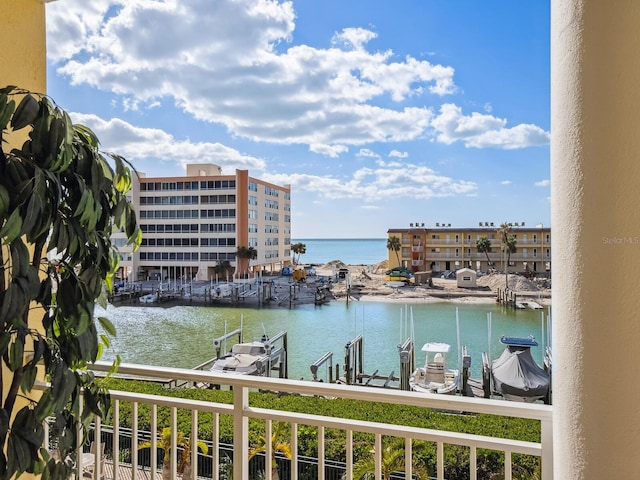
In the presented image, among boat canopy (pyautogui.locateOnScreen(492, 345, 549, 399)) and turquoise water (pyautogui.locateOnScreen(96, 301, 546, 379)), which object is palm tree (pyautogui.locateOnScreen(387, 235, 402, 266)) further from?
boat canopy (pyautogui.locateOnScreen(492, 345, 549, 399))

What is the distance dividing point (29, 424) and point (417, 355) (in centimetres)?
1186

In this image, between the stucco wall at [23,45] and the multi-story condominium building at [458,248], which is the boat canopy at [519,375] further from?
the stucco wall at [23,45]

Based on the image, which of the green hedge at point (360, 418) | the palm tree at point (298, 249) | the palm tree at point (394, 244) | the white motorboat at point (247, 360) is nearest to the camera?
the green hedge at point (360, 418)

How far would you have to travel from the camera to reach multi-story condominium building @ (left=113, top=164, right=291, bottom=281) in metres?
11.6

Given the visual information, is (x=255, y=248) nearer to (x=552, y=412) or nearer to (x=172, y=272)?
(x=172, y=272)

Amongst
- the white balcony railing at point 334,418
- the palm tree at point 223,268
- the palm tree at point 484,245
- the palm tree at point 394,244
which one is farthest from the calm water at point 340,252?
the white balcony railing at point 334,418

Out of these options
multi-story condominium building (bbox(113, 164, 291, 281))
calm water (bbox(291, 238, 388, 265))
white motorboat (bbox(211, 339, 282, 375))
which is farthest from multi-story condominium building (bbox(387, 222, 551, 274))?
multi-story condominium building (bbox(113, 164, 291, 281))

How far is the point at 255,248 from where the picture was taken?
14867 millimetres

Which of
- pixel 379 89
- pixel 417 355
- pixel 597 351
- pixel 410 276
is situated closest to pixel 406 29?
pixel 597 351

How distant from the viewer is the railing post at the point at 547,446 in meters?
1.04

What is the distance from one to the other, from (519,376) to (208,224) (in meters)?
10.5

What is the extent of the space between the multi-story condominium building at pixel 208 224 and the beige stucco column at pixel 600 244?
405 inches

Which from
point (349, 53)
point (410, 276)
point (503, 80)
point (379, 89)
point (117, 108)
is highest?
point (379, 89)

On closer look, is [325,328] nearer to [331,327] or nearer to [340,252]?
[331,327]
